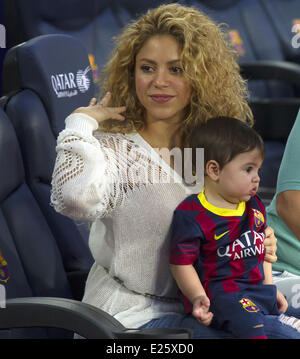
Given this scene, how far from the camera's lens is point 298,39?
3.48 m

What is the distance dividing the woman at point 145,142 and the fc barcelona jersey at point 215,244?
50 mm

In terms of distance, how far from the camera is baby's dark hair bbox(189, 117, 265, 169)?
3.59 feet

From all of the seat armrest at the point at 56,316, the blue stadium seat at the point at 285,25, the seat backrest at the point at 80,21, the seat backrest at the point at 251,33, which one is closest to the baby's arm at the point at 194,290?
the seat armrest at the point at 56,316

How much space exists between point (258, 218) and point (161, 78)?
0.94 feet

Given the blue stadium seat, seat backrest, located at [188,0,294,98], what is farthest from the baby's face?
the blue stadium seat

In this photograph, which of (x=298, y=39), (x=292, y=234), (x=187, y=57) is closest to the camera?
(x=187, y=57)

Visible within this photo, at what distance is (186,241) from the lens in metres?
1.12

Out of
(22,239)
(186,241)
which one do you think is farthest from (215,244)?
(22,239)

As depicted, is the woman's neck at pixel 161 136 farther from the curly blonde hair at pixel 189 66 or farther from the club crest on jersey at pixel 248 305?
the club crest on jersey at pixel 248 305

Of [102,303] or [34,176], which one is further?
[34,176]

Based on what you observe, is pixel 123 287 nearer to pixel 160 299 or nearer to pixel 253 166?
pixel 160 299

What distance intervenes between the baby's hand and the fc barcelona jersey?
1.7 inches

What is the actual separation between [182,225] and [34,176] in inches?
17.1
